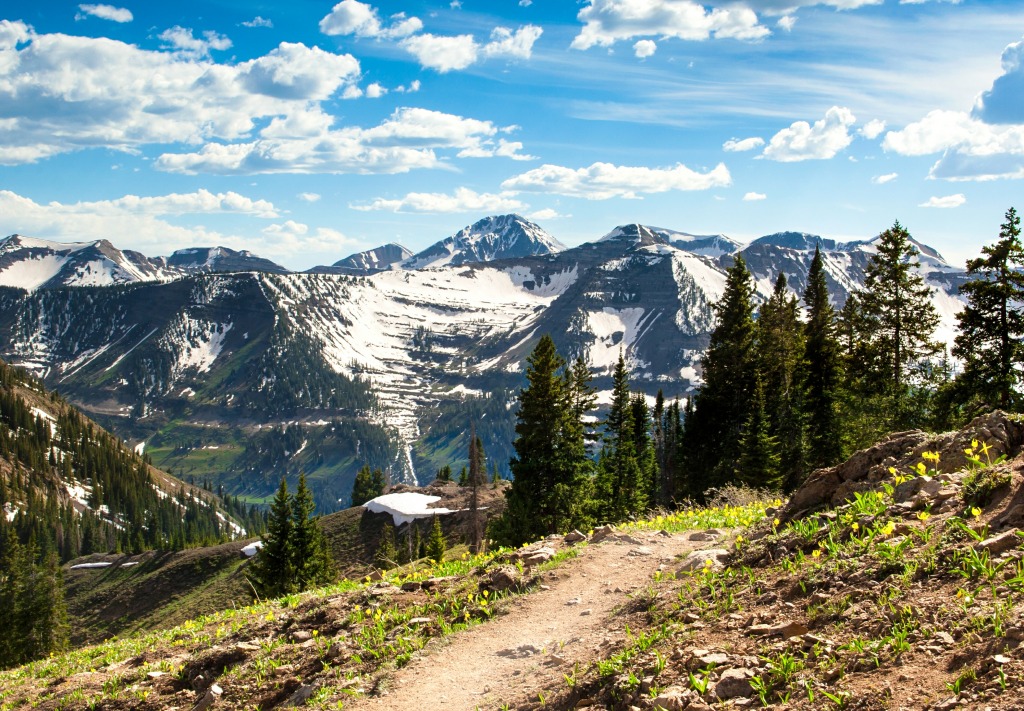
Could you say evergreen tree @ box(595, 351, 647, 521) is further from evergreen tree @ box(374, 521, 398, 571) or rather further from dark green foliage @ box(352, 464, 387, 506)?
dark green foliage @ box(352, 464, 387, 506)

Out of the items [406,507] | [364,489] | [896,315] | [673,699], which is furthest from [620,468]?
[364,489]

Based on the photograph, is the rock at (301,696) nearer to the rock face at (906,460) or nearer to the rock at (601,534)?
the rock at (601,534)

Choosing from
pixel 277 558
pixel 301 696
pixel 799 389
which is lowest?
pixel 277 558

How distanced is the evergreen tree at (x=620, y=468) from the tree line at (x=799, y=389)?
0.73 ft

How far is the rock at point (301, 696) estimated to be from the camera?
35.5 ft

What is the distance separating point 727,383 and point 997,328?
18.6 metres

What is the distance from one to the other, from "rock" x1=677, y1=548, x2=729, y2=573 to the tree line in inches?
803

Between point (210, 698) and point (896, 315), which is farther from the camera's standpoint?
point (896, 315)

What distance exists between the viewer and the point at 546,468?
1617 inches

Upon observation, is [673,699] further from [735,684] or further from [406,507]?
[406,507]

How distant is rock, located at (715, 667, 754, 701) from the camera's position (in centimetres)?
731

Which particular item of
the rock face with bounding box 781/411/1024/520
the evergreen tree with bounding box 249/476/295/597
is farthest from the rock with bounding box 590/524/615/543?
the evergreen tree with bounding box 249/476/295/597

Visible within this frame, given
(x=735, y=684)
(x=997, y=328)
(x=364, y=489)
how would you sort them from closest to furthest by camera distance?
(x=735, y=684) < (x=997, y=328) < (x=364, y=489)

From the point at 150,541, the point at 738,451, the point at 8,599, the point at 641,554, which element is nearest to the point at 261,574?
the point at 8,599
